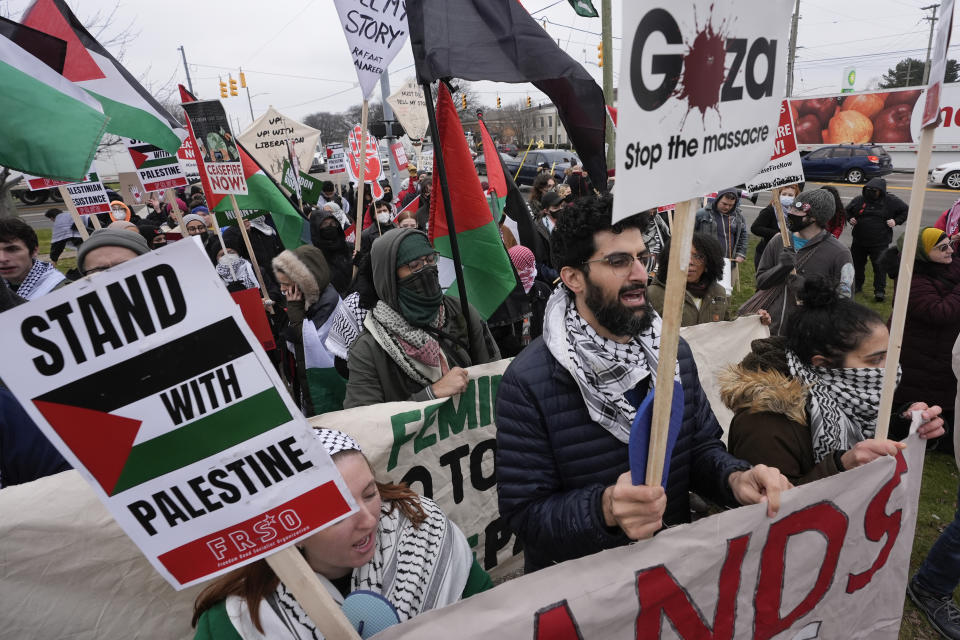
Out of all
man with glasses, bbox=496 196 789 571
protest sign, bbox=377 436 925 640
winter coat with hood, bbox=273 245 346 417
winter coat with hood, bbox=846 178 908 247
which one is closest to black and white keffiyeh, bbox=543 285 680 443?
man with glasses, bbox=496 196 789 571

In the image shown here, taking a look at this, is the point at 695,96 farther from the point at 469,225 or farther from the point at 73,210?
the point at 73,210

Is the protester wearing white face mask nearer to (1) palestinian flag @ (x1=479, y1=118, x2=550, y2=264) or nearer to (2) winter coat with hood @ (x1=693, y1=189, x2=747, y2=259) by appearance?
(2) winter coat with hood @ (x1=693, y1=189, x2=747, y2=259)

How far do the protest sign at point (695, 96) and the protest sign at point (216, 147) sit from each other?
4.60 meters

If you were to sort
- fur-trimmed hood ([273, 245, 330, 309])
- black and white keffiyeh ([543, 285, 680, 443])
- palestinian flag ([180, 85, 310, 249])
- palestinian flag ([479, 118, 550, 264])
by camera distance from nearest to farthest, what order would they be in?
black and white keffiyeh ([543, 285, 680, 443]) → fur-trimmed hood ([273, 245, 330, 309]) → palestinian flag ([479, 118, 550, 264]) → palestinian flag ([180, 85, 310, 249])

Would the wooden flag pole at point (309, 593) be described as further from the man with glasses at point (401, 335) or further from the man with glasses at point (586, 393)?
the man with glasses at point (401, 335)

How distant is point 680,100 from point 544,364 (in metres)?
0.88

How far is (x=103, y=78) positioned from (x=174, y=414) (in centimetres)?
292

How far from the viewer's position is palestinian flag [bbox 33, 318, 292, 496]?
3.23ft

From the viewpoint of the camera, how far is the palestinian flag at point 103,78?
2885 millimetres

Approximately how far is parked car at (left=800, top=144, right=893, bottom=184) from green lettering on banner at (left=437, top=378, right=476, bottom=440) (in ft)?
80.3

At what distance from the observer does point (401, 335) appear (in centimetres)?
274

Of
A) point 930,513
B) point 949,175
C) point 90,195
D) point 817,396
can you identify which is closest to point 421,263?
point 817,396

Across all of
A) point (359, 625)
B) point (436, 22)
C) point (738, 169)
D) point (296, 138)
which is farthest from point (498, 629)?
point (296, 138)

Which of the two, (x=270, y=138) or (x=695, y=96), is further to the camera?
(x=270, y=138)
